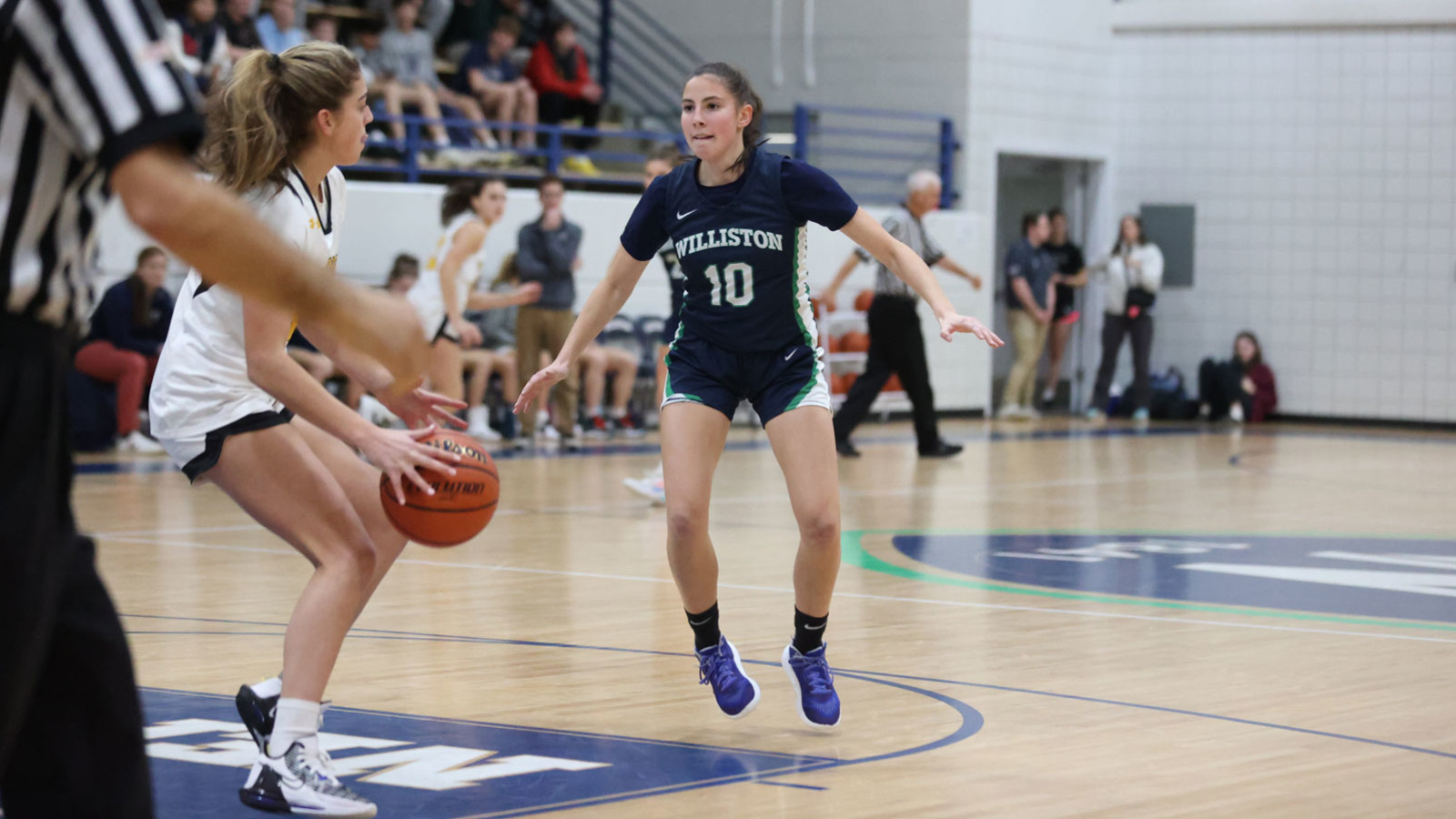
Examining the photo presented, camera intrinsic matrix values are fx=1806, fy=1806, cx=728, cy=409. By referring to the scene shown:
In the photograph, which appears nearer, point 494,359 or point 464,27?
point 494,359

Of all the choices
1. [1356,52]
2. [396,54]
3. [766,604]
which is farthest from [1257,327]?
[766,604]

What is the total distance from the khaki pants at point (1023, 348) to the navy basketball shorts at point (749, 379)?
1471cm

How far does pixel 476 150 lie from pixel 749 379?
458 inches

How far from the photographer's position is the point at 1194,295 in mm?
20734

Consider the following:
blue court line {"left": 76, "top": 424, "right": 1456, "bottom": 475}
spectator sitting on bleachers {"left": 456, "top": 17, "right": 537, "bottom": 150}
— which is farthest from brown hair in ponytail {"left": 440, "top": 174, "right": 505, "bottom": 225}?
spectator sitting on bleachers {"left": 456, "top": 17, "right": 537, "bottom": 150}

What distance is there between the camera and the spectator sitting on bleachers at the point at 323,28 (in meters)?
14.9

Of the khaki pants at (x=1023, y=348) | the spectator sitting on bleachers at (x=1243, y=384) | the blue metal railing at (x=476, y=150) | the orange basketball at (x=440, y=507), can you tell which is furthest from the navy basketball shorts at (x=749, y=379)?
the spectator sitting on bleachers at (x=1243, y=384)

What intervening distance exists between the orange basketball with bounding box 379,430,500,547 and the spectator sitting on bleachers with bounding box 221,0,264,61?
11196 mm

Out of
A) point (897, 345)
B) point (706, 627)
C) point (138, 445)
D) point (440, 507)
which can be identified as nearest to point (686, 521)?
point (706, 627)

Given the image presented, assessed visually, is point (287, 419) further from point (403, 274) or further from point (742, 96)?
point (403, 274)

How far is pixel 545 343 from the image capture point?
14.5m

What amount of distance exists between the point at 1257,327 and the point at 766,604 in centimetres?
1475

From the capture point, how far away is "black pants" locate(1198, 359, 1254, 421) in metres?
19.8

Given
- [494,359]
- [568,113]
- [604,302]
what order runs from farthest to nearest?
[568,113], [494,359], [604,302]
